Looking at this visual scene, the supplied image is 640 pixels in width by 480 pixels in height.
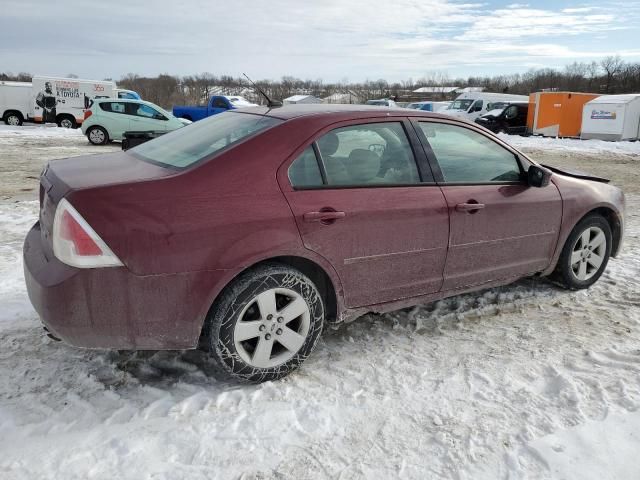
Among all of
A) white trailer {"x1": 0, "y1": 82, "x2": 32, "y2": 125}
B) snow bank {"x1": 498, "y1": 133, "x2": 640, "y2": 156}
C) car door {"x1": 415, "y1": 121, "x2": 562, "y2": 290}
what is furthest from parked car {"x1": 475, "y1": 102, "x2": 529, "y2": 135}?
car door {"x1": 415, "y1": 121, "x2": 562, "y2": 290}

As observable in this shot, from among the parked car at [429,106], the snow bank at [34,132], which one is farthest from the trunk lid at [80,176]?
the parked car at [429,106]

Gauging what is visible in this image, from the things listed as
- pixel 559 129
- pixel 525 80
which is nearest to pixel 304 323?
pixel 559 129

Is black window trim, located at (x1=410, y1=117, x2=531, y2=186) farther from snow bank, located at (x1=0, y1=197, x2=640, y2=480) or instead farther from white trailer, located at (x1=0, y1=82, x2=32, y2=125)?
white trailer, located at (x1=0, y1=82, x2=32, y2=125)

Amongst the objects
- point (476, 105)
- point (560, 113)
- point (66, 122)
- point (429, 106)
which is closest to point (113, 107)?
point (66, 122)

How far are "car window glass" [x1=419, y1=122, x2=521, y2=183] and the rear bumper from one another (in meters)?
1.77

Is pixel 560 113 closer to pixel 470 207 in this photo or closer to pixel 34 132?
pixel 34 132

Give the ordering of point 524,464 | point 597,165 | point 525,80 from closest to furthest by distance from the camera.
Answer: point 524,464 → point 597,165 → point 525,80

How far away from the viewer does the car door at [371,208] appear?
3.01m

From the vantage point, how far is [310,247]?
2971 millimetres

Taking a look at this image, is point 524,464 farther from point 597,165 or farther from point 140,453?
point 597,165

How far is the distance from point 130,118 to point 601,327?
619 inches

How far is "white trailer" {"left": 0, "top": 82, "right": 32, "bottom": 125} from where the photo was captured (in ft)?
79.7

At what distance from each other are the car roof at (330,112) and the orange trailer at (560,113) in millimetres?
23897

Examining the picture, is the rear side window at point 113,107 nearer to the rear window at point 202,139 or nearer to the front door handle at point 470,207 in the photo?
the rear window at point 202,139
